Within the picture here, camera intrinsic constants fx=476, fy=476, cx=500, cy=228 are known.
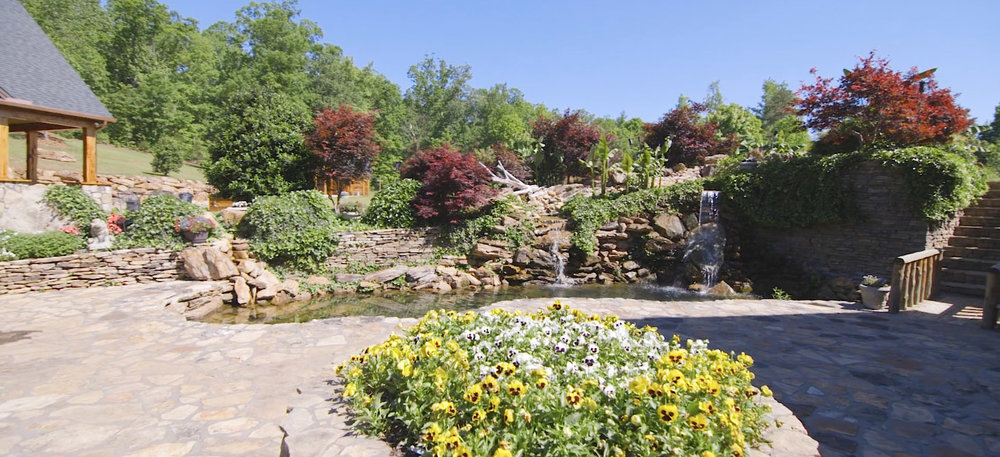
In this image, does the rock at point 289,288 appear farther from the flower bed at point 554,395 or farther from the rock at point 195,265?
the flower bed at point 554,395

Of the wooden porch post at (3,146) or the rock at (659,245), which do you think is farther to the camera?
the rock at (659,245)

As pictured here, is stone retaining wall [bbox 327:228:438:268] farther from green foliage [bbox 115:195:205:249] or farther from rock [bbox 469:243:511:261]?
green foliage [bbox 115:195:205:249]

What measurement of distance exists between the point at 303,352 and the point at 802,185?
10872 mm

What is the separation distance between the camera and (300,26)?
106ft

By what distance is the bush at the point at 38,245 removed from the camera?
7.49m

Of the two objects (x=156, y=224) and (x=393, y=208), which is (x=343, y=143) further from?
(x=156, y=224)

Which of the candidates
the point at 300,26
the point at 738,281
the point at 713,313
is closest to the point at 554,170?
the point at 738,281

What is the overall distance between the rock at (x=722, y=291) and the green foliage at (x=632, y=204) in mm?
2573

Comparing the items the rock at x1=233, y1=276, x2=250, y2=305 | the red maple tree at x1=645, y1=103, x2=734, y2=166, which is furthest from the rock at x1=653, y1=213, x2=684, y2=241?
the rock at x1=233, y1=276, x2=250, y2=305

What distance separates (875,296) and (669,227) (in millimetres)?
5354

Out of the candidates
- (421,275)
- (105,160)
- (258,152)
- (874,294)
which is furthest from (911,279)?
(105,160)

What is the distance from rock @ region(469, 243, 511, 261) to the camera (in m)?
11.5

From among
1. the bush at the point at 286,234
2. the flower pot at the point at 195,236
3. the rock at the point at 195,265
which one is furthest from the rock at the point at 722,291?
the flower pot at the point at 195,236

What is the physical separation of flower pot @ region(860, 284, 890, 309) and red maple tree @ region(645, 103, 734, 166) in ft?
34.2
